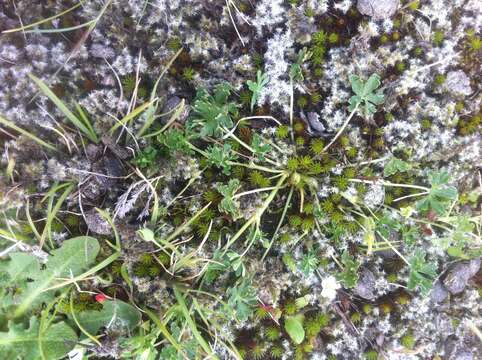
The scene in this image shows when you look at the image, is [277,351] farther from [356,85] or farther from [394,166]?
[356,85]

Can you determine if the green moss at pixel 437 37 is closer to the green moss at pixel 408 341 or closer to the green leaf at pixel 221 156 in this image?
the green leaf at pixel 221 156

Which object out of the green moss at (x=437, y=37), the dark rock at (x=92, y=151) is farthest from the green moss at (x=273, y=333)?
the green moss at (x=437, y=37)

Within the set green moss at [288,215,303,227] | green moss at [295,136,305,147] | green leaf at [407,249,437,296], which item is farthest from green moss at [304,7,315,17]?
green leaf at [407,249,437,296]

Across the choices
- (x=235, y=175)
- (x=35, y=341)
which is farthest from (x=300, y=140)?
(x=35, y=341)

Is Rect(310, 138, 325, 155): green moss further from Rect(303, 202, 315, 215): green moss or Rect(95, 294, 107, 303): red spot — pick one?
Rect(95, 294, 107, 303): red spot

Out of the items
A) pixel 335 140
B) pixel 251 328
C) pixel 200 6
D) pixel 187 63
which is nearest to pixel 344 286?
pixel 251 328

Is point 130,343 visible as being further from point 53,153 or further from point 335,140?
point 335,140
